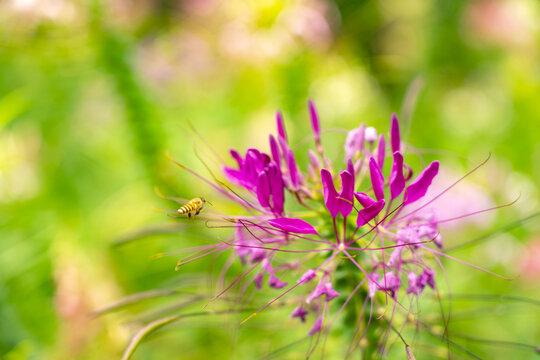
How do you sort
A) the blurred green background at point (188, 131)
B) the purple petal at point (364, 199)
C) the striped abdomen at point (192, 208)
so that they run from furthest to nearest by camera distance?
the blurred green background at point (188, 131), the striped abdomen at point (192, 208), the purple petal at point (364, 199)

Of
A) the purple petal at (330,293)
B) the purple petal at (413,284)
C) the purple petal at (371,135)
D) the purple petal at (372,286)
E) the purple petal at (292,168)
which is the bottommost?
the purple petal at (413,284)

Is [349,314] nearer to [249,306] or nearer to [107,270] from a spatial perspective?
[249,306]

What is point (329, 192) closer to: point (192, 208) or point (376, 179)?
point (376, 179)

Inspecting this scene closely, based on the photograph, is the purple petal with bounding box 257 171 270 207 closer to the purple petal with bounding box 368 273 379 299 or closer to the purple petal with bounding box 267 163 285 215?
the purple petal with bounding box 267 163 285 215

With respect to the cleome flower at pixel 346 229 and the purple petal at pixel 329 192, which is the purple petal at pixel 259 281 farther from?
the purple petal at pixel 329 192

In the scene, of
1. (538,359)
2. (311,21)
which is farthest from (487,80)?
(538,359)

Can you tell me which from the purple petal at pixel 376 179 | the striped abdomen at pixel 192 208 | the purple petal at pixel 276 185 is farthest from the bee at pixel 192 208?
the purple petal at pixel 376 179
